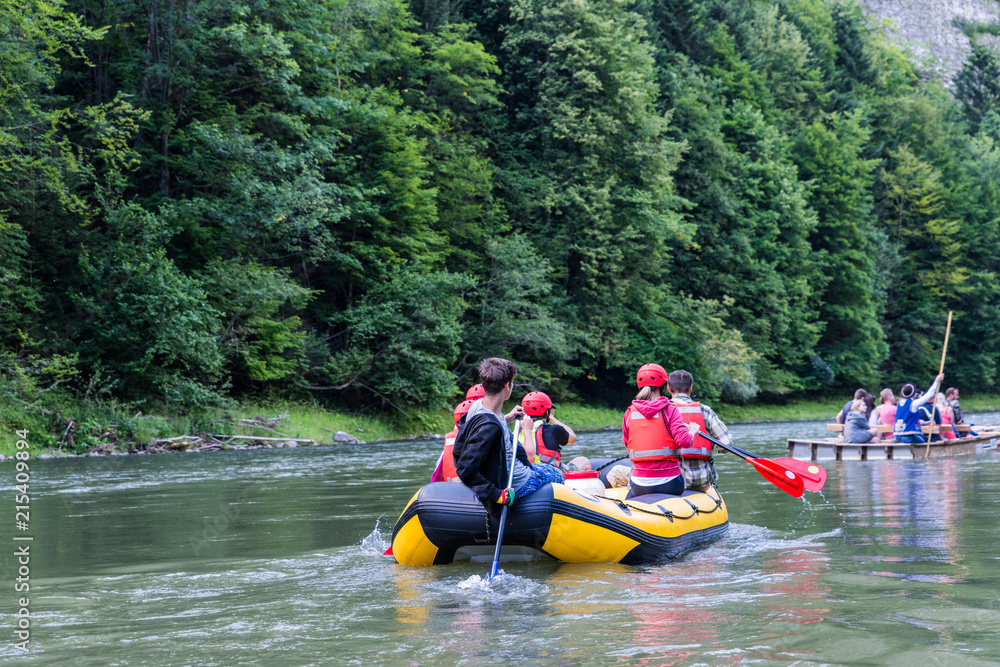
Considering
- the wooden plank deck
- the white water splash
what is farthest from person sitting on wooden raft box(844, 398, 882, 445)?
the white water splash

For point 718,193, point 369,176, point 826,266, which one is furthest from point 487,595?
point 826,266

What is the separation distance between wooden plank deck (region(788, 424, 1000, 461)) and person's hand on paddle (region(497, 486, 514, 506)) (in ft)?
36.8

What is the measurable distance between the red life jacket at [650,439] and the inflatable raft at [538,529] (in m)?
0.62

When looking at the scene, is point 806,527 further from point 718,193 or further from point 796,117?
point 796,117

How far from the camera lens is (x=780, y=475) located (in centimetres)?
860

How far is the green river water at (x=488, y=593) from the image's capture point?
4.50m

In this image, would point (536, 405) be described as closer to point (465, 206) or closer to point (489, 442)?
point (489, 442)

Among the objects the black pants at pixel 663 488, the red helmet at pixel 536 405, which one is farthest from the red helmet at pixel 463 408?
the black pants at pixel 663 488

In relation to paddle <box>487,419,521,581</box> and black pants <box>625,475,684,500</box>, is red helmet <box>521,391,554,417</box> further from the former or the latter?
paddle <box>487,419,521,581</box>

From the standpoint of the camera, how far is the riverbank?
18453 millimetres

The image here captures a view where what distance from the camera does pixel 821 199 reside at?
145 feet

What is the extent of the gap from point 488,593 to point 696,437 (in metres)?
3.05

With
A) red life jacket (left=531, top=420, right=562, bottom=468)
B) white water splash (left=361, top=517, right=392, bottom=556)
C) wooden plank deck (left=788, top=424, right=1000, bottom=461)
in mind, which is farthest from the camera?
wooden plank deck (left=788, top=424, right=1000, bottom=461)

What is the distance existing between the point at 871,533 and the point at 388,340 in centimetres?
1955
